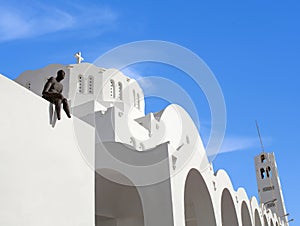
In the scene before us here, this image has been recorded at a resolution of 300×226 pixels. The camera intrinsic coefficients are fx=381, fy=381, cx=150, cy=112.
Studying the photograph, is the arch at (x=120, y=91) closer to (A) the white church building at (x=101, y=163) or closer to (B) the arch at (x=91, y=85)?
(A) the white church building at (x=101, y=163)

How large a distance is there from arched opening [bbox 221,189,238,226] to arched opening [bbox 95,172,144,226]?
3954 millimetres

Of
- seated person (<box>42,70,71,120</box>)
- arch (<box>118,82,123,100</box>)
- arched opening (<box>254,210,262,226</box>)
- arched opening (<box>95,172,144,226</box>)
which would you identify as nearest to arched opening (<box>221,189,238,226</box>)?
arched opening (<box>95,172,144,226</box>)

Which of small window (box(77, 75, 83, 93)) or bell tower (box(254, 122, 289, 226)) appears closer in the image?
small window (box(77, 75, 83, 93))

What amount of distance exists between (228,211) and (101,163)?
724 centimetres

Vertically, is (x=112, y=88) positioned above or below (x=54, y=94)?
above

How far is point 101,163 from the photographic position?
10.3 metres

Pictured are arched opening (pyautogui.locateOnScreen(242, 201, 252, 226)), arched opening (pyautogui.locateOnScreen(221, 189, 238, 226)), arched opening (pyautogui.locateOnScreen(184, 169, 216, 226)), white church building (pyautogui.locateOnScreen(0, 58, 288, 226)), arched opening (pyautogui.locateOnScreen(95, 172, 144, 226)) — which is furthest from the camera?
arched opening (pyautogui.locateOnScreen(242, 201, 252, 226))

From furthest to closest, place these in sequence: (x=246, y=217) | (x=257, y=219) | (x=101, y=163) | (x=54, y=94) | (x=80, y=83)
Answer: (x=257, y=219) → (x=246, y=217) → (x=80, y=83) → (x=101, y=163) → (x=54, y=94)

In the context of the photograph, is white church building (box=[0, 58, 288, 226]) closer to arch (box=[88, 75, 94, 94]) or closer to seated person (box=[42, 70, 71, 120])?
arch (box=[88, 75, 94, 94])

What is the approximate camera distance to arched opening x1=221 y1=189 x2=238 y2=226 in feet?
49.3

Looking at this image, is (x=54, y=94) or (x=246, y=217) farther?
(x=246, y=217)

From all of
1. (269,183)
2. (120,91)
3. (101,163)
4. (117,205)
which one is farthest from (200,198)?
(269,183)

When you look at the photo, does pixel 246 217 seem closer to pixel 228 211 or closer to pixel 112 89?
pixel 228 211

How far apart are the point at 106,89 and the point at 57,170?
947cm
